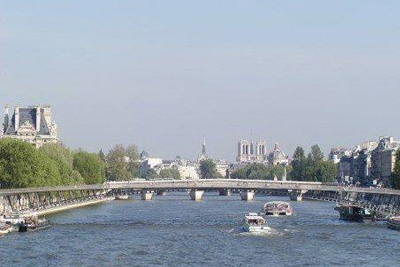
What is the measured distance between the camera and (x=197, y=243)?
Answer: 85500mm

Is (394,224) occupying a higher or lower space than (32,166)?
lower

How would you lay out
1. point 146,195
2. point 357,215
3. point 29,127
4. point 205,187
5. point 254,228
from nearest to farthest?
point 254,228 → point 357,215 → point 205,187 → point 146,195 → point 29,127

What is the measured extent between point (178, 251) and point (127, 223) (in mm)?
27223

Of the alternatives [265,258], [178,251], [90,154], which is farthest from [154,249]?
[90,154]

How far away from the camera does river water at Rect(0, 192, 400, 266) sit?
74.2m

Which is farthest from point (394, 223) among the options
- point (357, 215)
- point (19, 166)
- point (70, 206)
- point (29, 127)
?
point (29, 127)

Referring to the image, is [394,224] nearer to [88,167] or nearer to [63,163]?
[63,163]

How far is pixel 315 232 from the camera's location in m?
→ 95.8

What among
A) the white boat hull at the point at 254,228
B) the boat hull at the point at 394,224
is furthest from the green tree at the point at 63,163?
the boat hull at the point at 394,224

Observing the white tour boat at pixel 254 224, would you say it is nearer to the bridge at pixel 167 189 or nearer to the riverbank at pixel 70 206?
the bridge at pixel 167 189

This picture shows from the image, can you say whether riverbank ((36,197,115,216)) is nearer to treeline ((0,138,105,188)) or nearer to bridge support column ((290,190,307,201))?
treeline ((0,138,105,188))

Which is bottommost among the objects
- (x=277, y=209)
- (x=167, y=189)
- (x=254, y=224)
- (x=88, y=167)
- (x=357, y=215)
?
(x=254, y=224)

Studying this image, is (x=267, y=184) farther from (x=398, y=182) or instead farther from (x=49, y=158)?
(x=49, y=158)

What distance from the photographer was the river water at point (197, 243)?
74.2 meters
